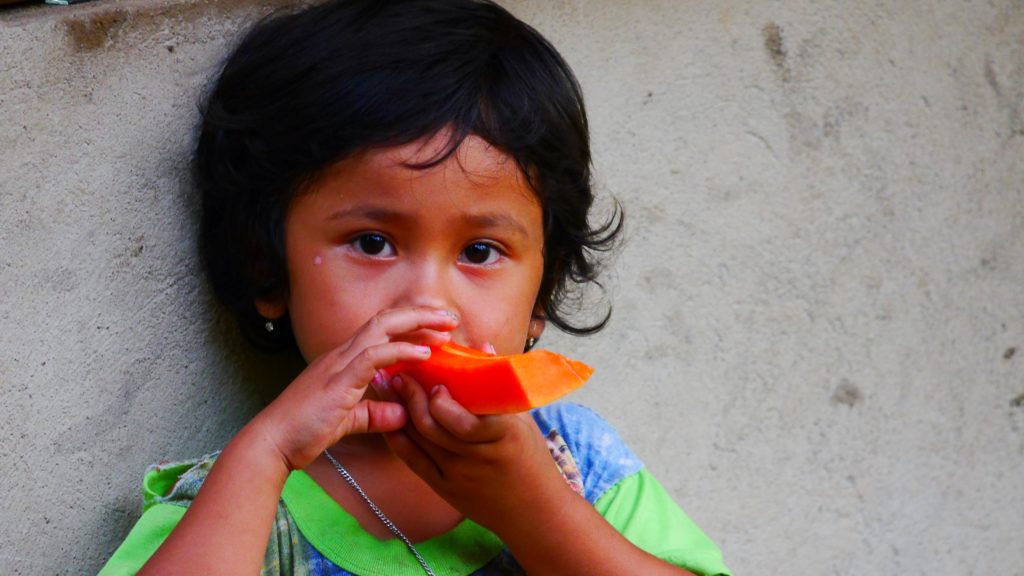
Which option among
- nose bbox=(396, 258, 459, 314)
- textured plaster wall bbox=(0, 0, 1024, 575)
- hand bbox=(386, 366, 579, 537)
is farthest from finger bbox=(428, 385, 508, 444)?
textured plaster wall bbox=(0, 0, 1024, 575)

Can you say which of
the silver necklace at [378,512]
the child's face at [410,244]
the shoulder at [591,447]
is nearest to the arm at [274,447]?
the child's face at [410,244]

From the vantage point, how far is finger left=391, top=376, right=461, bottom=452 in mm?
1702

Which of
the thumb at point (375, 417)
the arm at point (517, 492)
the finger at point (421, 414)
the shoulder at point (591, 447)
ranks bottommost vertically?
the shoulder at point (591, 447)

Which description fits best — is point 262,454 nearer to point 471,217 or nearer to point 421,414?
point 421,414

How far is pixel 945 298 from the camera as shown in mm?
2771

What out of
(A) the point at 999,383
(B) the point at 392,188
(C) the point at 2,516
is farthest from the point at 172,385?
(A) the point at 999,383

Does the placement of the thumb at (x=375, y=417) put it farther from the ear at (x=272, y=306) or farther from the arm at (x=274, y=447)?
the ear at (x=272, y=306)

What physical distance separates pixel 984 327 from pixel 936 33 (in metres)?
0.59

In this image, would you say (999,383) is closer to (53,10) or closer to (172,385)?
(172,385)

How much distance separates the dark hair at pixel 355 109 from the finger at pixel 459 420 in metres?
0.35

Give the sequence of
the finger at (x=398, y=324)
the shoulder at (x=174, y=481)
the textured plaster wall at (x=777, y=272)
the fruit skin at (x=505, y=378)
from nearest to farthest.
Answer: the fruit skin at (x=505, y=378) → the finger at (x=398, y=324) → the shoulder at (x=174, y=481) → the textured plaster wall at (x=777, y=272)

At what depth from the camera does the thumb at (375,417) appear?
1719mm

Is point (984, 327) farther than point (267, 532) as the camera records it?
Yes

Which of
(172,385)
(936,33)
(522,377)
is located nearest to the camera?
(522,377)
